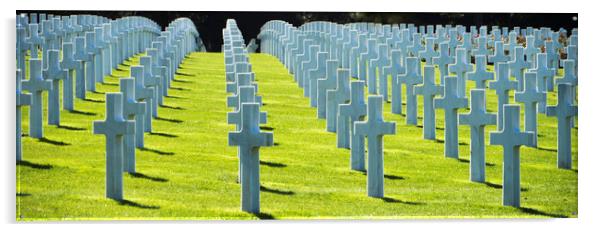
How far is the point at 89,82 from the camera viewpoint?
18.0 meters

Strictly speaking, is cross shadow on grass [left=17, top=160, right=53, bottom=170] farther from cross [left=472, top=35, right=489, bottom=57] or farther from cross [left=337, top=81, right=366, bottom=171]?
cross [left=472, top=35, right=489, bottom=57]

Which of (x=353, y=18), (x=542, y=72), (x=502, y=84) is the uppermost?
(x=353, y=18)

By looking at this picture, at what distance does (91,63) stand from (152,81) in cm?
60

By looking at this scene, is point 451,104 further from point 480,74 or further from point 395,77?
point 395,77

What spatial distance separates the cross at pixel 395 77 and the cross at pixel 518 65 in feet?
3.07

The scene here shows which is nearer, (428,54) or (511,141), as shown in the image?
(511,141)

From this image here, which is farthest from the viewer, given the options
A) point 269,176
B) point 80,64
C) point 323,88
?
point 323,88

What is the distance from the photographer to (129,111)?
54.5 feet

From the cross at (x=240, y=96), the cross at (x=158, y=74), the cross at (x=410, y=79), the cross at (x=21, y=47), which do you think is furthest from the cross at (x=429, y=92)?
the cross at (x=21, y=47)

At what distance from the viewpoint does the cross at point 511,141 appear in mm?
16359

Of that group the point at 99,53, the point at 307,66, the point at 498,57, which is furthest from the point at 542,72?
the point at 99,53

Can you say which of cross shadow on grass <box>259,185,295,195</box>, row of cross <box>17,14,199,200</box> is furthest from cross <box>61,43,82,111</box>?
cross shadow on grass <box>259,185,295,195</box>

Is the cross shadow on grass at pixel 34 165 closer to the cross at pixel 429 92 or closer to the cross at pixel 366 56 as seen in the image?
the cross at pixel 429 92

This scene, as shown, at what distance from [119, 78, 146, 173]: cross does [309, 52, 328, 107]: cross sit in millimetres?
2254
